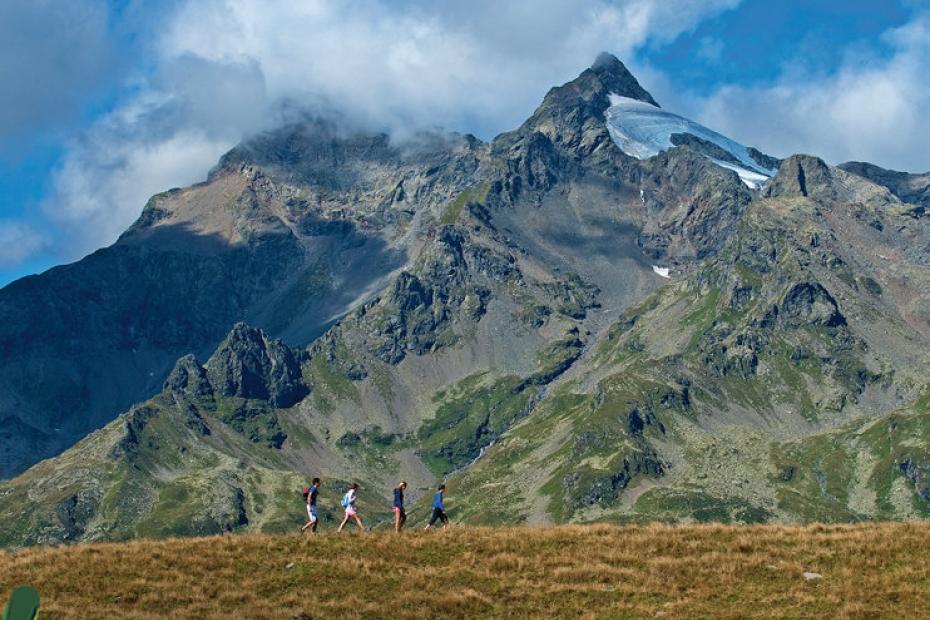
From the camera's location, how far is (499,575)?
5522 cm

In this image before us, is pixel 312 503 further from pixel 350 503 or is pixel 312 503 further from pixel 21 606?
pixel 21 606

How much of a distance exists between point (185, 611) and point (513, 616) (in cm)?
1531

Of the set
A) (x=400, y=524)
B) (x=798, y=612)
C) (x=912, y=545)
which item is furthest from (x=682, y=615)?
(x=400, y=524)

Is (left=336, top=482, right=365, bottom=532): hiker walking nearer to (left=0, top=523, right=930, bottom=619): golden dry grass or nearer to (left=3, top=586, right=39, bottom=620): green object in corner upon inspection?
(left=0, top=523, right=930, bottom=619): golden dry grass

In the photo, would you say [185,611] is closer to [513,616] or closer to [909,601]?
[513,616]

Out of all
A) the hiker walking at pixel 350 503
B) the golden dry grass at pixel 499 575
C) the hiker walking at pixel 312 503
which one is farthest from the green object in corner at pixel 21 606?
the hiker walking at pixel 350 503

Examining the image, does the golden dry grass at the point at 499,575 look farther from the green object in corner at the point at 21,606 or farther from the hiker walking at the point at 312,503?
the green object in corner at the point at 21,606

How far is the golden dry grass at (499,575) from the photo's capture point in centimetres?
5041

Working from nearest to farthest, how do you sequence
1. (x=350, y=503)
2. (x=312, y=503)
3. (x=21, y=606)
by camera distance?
(x=21, y=606) < (x=312, y=503) < (x=350, y=503)

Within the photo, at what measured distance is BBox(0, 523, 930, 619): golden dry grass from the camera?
165 feet

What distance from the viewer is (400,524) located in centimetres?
6631

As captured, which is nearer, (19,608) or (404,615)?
(19,608)

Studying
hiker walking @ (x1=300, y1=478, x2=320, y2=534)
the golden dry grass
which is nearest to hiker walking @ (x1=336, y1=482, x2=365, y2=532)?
hiker walking @ (x1=300, y1=478, x2=320, y2=534)

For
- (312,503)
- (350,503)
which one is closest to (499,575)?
(350,503)
